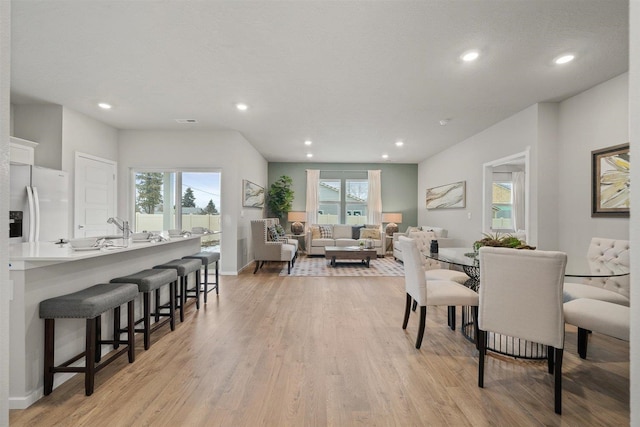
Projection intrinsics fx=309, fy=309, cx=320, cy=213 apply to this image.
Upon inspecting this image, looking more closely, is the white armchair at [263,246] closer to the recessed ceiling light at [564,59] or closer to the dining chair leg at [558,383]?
the dining chair leg at [558,383]

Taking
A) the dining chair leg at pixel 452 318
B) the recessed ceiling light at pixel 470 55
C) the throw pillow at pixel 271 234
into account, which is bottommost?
the dining chair leg at pixel 452 318

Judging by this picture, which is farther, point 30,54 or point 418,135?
point 418,135

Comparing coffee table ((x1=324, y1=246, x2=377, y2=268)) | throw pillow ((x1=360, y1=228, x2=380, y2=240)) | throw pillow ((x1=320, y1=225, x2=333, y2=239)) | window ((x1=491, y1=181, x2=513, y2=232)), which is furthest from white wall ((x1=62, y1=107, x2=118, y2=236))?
window ((x1=491, y1=181, x2=513, y2=232))

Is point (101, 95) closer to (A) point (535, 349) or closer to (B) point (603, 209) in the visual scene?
(A) point (535, 349)

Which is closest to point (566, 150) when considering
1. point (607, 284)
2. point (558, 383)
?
point (607, 284)

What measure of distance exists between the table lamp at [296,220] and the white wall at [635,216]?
8.05 metres

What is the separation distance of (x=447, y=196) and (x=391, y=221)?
6.89ft

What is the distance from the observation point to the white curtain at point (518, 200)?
789cm

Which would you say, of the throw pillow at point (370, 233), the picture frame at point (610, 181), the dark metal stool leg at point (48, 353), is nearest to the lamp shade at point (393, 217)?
the throw pillow at point (370, 233)

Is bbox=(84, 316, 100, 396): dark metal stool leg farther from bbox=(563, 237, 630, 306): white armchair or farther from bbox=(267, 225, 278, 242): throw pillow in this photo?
bbox=(267, 225, 278, 242): throw pillow

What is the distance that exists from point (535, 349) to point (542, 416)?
86 cm

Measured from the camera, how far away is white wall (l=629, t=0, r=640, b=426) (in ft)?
2.50

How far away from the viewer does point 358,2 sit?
2213 mm

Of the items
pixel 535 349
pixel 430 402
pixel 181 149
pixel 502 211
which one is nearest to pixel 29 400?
pixel 430 402
